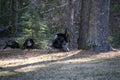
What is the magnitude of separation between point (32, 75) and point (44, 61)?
3.35 m

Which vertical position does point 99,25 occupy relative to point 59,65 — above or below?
above

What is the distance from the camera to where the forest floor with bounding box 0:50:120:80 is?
11375 millimetres

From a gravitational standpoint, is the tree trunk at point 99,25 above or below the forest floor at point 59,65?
above

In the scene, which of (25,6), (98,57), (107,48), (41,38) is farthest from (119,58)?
(25,6)

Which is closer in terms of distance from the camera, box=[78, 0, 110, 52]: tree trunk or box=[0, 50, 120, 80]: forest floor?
box=[0, 50, 120, 80]: forest floor

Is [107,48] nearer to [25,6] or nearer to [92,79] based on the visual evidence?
[92,79]

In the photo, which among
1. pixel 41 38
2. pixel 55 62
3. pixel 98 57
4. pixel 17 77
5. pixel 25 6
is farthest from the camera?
pixel 25 6

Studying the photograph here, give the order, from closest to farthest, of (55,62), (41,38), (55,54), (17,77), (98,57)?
1. (17,77)
2. (55,62)
3. (98,57)
4. (55,54)
5. (41,38)

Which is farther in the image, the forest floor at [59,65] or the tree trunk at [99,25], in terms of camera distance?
the tree trunk at [99,25]

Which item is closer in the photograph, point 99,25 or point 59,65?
point 59,65

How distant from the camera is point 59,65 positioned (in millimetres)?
13812

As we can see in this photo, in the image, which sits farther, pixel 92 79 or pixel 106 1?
pixel 106 1

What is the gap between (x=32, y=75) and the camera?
11.9 metres

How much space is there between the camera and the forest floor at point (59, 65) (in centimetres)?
1138
